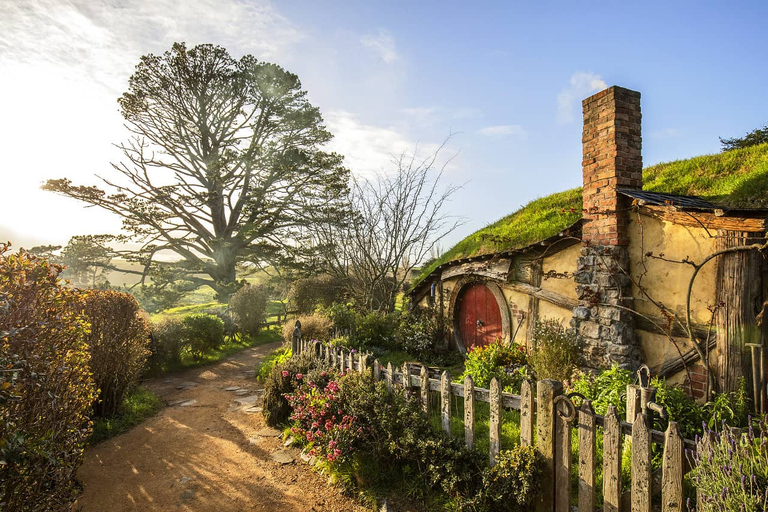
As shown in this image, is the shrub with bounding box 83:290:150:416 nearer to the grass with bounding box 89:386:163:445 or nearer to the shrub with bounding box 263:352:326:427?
the grass with bounding box 89:386:163:445

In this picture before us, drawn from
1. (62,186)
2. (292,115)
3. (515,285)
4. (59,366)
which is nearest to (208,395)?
(59,366)

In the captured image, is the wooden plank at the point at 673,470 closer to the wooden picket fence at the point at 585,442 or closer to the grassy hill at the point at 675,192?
the wooden picket fence at the point at 585,442

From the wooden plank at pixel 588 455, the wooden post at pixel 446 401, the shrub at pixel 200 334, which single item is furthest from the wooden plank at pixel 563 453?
the shrub at pixel 200 334

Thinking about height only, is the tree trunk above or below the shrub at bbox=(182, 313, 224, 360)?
above

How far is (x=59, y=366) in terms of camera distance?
362 centimetres

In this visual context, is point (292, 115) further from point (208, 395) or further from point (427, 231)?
point (208, 395)

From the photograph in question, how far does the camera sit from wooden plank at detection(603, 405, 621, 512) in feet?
10.8

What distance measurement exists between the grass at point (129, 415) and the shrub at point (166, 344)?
2156mm

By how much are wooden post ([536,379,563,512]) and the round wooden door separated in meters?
6.06

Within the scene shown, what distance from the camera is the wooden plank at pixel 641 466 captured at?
10.2 ft

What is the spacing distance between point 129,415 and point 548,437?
7453mm

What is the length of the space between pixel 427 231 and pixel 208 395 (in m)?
8.33

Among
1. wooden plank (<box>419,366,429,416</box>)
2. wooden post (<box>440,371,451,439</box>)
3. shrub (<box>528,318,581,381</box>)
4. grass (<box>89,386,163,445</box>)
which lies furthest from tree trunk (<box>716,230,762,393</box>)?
grass (<box>89,386,163,445</box>)

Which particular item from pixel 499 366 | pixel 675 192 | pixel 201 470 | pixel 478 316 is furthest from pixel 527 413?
pixel 675 192
